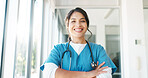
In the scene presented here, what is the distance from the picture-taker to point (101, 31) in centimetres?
246

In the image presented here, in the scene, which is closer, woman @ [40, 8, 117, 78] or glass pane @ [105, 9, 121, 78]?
woman @ [40, 8, 117, 78]

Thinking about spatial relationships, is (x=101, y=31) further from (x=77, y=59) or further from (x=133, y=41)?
(x=77, y=59)

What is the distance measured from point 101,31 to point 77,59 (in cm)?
146

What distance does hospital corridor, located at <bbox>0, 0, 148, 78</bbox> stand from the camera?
1533 mm

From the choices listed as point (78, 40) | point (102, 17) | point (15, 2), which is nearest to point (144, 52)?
point (102, 17)

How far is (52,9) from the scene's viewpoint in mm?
→ 2410

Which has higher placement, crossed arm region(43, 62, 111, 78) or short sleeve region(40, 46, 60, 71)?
short sleeve region(40, 46, 60, 71)

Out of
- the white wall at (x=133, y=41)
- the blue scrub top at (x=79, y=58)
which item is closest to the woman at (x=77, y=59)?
the blue scrub top at (x=79, y=58)

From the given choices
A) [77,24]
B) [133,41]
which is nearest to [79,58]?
[77,24]

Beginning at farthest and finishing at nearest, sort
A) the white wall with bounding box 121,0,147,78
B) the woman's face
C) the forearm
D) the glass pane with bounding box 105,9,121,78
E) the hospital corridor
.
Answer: the glass pane with bounding box 105,9,121,78, the white wall with bounding box 121,0,147,78, the hospital corridor, the woman's face, the forearm

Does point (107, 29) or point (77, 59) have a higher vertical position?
point (107, 29)

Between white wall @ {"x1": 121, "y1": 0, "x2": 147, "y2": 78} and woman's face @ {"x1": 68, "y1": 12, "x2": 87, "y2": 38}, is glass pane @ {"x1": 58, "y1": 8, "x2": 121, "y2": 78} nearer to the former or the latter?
white wall @ {"x1": 121, "y1": 0, "x2": 147, "y2": 78}

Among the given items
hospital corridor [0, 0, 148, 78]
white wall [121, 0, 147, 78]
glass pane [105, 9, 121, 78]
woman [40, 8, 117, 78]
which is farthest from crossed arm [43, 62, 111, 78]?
glass pane [105, 9, 121, 78]

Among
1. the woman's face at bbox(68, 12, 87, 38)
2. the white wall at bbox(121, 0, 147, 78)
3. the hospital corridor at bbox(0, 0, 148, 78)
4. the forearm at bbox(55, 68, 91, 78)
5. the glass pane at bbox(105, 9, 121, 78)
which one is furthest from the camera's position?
the glass pane at bbox(105, 9, 121, 78)
